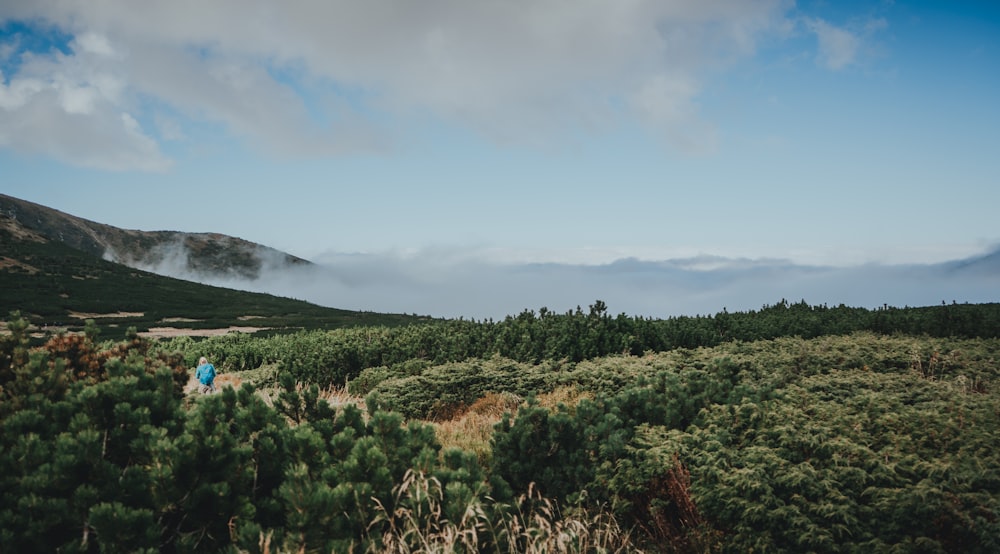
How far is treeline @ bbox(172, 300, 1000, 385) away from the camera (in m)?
12.3

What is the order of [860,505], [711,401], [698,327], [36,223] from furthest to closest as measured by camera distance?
1. [36,223]
2. [698,327]
3. [711,401]
4. [860,505]

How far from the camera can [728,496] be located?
4316mm

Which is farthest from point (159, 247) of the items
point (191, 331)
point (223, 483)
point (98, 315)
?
point (223, 483)

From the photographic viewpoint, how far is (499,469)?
518cm

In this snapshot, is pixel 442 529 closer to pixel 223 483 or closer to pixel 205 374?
pixel 223 483

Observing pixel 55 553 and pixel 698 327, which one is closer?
pixel 55 553

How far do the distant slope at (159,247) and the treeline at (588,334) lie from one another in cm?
10569

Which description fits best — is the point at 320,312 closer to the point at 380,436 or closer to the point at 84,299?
the point at 84,299

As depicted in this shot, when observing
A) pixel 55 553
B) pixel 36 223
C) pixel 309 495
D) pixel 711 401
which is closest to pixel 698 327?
pixel 711 401

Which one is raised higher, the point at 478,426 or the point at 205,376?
the point at 478,426

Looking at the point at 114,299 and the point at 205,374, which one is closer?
the point at 205,374

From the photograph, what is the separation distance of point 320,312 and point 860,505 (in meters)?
62.3

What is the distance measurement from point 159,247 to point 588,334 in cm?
12324

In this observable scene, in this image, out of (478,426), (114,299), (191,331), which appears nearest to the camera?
(478,426)
